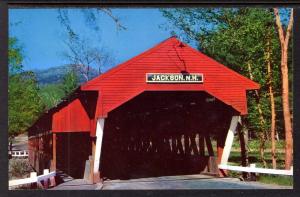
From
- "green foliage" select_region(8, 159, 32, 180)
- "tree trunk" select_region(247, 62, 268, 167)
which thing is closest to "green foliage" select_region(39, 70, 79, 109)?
"green foliage" select_region(8, 159, 32, 180)

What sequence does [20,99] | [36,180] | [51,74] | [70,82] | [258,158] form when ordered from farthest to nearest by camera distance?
[258,158] < [70,82] < [20,99] < [51,74] < [36,180]

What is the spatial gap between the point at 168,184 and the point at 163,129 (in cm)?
614

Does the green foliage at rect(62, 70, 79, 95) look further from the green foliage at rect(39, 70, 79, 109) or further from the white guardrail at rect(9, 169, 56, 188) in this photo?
the white guardrail at rect(9, 169, 56, 188)

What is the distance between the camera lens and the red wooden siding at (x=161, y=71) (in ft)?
45.0

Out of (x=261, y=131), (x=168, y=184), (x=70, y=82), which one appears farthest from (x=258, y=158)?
(x=70, y=82)

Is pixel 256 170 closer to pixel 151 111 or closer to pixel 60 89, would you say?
pixel 60 89

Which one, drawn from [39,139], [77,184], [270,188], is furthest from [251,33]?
[39,139]

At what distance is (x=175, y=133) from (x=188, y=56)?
6.26m

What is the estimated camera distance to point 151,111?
19156 millimetres

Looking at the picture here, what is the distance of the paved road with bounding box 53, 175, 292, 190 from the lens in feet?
43.7

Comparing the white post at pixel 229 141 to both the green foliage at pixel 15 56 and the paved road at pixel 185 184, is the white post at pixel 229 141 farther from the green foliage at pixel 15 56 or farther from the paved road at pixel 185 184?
Result: the green foliage at pixel 15 56

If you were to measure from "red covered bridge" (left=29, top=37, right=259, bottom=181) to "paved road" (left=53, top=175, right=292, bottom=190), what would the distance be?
1.96 feet

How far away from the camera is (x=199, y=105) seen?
1636 centimetres

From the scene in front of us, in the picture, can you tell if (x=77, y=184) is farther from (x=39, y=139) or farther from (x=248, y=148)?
(x=39, y=139)
